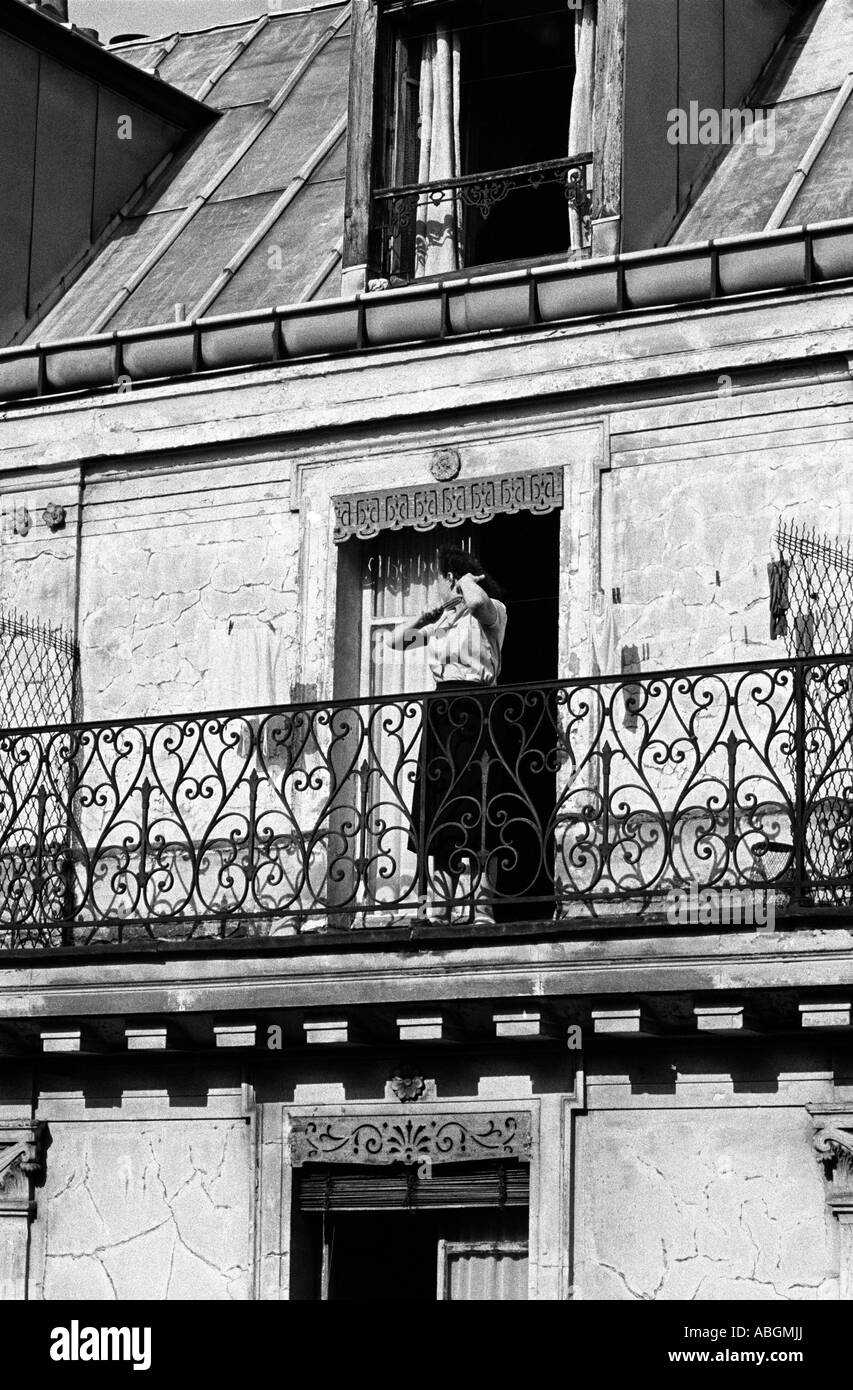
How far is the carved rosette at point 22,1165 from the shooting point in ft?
44.2

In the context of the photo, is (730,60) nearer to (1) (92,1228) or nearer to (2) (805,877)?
(2) (805,877)

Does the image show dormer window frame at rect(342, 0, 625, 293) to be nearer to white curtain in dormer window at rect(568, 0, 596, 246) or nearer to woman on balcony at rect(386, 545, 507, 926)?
white curtain in dormer window at rect(568, 0, 596, 246)

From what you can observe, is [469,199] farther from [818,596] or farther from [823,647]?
[823,647]

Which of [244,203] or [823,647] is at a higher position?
[244,203]

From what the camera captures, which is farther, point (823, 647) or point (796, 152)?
point (796, 152)

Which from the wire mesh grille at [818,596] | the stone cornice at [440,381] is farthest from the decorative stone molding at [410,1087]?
the stone cornice at [440,381]

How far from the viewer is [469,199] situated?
14281 millimetres

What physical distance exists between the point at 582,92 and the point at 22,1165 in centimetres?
613

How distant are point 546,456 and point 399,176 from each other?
1.98m

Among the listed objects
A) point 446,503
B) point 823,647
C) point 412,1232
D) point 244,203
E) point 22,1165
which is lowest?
point 412,1232

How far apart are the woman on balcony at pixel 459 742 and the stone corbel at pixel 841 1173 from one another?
176cm

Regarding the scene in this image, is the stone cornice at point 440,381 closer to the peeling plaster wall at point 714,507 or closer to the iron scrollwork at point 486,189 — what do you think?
the peeling plaster wall at point 714,507

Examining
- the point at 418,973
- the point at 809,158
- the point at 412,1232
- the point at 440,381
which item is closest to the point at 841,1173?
the point at 418,973
